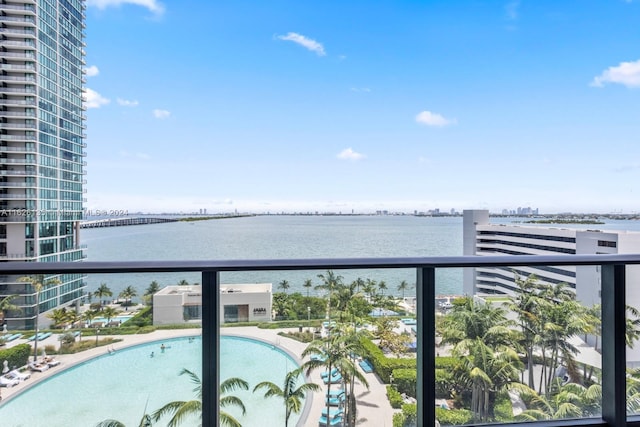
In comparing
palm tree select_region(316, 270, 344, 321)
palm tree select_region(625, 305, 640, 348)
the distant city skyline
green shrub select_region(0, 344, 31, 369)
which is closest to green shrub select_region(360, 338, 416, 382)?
palm tree select_region(316, 270, 344, 321)

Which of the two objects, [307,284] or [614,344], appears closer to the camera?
[307,284]

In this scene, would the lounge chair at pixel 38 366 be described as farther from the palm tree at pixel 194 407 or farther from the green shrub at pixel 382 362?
the green shrub at pixel 382 362

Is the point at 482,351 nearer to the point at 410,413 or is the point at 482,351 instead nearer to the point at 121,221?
the point at 410,413

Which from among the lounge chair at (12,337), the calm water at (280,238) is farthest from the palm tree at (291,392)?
the calm water at (280,238)

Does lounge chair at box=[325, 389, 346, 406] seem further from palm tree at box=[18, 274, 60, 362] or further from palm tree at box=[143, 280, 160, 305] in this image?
palm tree at box=[18, 274, 60, 362]

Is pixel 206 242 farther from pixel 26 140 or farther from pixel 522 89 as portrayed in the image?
pixel 522 89

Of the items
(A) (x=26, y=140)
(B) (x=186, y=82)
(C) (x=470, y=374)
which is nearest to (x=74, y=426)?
(C) (x=470, y=374)

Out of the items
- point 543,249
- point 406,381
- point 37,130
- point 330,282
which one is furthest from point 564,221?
point 37,130
